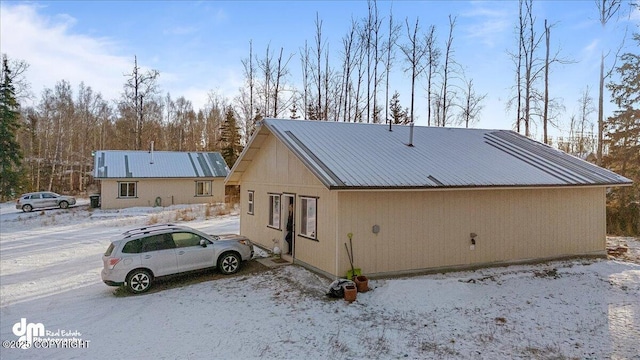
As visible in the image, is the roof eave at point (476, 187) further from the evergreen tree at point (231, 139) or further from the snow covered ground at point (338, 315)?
the evergreen tree at point (231, 139)

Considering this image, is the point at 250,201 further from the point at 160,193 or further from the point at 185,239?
the point at 160,193

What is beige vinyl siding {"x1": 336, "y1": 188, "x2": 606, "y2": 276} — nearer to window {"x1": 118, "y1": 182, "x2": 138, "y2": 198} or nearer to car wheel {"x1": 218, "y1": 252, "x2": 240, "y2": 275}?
car wheel {"x1": 218, "y1": 252, "x2": 240, "y2": 275}

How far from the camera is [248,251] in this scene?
1212cm

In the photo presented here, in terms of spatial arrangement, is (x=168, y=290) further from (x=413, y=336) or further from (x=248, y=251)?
(x=413, y=336)

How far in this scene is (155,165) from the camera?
101 feet

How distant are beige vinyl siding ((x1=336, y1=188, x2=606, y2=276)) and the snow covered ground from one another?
0.63 m

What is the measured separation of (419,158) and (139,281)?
9.06 metres

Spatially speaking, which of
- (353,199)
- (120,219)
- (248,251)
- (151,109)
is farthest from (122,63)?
(353,199)

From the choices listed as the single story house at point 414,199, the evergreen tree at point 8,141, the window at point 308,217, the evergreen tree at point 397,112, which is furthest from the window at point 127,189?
the window at point 308,217

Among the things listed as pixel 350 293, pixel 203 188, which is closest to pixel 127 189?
pixel 203 188

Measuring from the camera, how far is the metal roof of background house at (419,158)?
10.5m

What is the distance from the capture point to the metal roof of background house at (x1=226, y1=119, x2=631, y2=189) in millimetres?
10461
